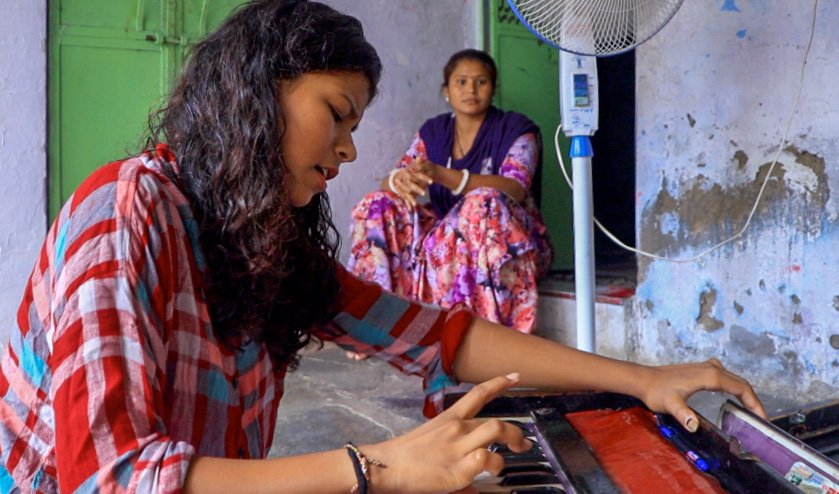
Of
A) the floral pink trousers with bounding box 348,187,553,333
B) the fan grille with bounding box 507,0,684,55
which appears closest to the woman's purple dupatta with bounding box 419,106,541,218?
the floral pink trousers with bounding box 348,187,553,333

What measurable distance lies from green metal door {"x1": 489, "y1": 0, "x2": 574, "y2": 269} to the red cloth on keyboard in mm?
3600

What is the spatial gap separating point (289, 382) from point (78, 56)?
1930 millimetres

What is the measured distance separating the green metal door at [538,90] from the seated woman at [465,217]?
0.62 meters

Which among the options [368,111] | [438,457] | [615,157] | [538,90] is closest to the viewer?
[438,457]

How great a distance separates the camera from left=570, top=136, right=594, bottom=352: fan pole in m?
2.50

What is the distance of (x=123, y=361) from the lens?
84 centimetres

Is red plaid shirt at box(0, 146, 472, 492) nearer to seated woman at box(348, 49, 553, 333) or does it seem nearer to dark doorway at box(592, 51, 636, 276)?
seated woman at box(348, 49, 553, 333)

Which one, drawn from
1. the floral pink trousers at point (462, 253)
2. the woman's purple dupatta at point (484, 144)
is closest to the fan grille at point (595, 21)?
the floral pink trousers at point (462, 253)

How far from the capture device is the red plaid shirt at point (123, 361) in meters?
0.81

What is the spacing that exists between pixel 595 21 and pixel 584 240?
2.22ft

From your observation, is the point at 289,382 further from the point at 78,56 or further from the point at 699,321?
the point at 78,56

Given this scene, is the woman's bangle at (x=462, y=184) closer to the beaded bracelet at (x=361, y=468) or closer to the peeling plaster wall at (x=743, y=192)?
the peeling plaster wall at (x=743, y=192)

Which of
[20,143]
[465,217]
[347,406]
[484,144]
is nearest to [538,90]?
[484,144]

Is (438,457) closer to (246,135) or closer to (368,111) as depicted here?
(246,135)
